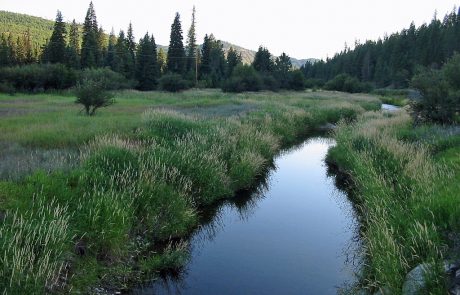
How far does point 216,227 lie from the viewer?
430 inches

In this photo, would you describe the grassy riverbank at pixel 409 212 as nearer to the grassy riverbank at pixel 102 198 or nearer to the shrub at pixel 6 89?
the grassy riverbank at pixel 102 198

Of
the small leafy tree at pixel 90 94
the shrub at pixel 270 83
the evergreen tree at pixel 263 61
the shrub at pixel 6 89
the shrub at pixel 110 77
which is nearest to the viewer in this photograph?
the small leafy tree at pixel 90 94

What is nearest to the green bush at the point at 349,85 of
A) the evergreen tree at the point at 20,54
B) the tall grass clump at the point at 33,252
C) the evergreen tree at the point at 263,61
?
the evergreen tree at the point at 263,61

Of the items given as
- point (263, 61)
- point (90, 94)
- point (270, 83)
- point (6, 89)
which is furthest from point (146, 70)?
point (90, 94)

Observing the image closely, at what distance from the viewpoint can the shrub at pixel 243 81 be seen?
214ft

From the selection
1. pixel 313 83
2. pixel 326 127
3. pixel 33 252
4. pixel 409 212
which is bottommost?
pixel 326 127

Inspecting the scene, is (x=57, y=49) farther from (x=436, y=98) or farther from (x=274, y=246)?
(x=274, y=246)

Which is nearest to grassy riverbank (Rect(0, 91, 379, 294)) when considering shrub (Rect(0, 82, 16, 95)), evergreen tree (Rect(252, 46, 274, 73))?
shrub (Rect(0, 82, 16, 95))

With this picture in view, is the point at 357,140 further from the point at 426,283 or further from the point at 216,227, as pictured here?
the point at 426,283

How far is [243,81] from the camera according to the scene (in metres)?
67.6

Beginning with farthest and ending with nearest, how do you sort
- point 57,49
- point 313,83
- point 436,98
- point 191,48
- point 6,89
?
point 313,83, point 191,48, point 57,49, point 6,89, point 436,98

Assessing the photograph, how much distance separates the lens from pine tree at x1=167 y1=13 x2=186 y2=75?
76.2 meters

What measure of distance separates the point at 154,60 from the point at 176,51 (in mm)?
9636

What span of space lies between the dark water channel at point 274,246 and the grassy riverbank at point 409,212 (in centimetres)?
81
